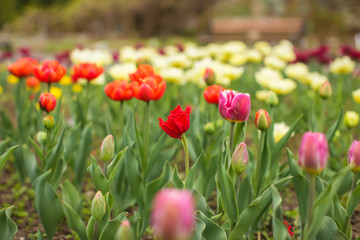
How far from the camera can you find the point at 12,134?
7.68 ft

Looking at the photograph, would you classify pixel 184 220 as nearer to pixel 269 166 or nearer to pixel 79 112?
pixel 269 166

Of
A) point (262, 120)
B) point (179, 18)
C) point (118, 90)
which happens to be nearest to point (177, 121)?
point (262, 120)

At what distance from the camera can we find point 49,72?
1.75 metres

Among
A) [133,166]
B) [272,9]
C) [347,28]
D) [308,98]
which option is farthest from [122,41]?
[133,166]

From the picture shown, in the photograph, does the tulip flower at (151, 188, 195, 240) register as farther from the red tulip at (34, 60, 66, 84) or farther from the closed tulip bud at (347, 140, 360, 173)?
the red tulip at (34, 60, 66, 84)

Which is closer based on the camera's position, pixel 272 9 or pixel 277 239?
pixel 277 239

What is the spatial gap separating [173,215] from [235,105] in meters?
0.64

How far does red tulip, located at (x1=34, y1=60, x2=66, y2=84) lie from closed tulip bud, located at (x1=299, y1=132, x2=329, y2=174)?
127cm

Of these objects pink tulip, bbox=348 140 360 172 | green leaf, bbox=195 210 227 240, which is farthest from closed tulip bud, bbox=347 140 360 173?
green leaf, bbox=195 210 227 240

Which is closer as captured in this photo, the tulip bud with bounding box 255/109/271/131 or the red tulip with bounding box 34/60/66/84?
the tulip bud with bounding box 255/109/271/131

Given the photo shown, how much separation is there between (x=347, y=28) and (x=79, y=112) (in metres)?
13.5

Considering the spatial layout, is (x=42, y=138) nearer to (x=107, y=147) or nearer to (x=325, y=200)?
(x=107, y=147)

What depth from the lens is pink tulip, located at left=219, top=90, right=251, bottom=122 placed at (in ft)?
3.68

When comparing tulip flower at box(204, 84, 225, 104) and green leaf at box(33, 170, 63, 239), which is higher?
tulip flower at box(204, 84, 225, 104)
